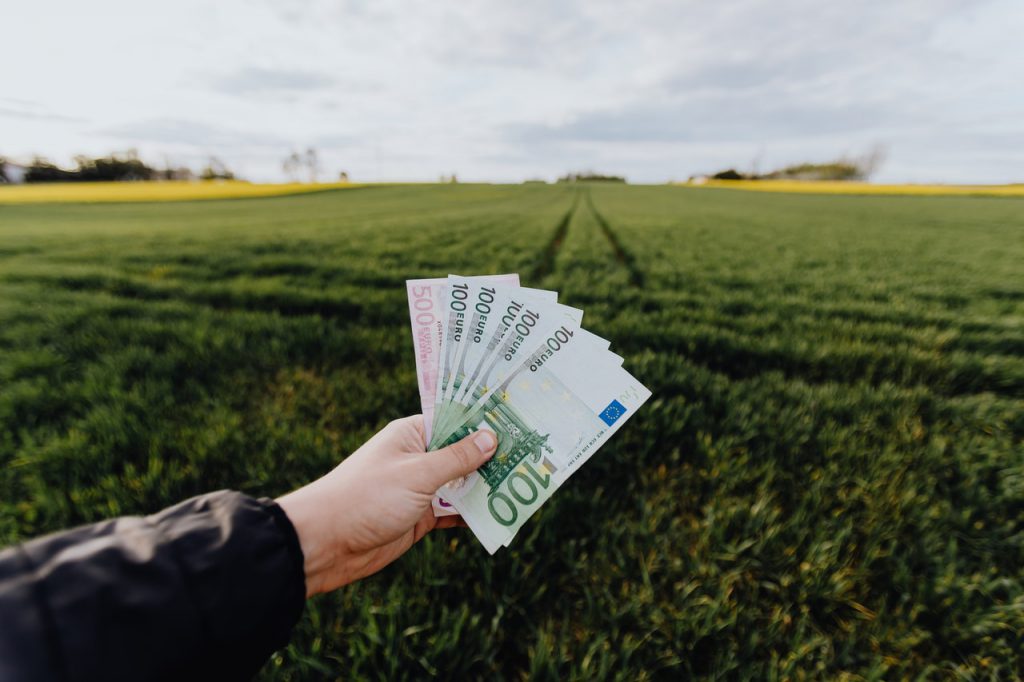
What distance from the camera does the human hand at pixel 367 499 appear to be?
4.75 ft

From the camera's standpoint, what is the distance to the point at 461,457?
164 cm

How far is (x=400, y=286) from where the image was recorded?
656cm

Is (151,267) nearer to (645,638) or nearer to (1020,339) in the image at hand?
(645,638)

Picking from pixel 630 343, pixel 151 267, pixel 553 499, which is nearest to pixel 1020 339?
pixel 630 343

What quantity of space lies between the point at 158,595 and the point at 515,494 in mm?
1145

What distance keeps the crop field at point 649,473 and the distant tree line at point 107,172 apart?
310 ft

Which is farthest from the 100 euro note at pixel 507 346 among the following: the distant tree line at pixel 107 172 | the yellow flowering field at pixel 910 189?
the distant tree line at pixel 107 172

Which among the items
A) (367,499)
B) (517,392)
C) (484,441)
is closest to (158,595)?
(367,499)

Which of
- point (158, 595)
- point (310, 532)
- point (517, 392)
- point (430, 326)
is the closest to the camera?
point (158, 595)

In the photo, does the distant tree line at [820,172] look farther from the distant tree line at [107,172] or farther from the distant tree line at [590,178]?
the distant tree line at [107,172]

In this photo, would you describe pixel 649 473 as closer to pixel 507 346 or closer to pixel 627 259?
pixel 507 346

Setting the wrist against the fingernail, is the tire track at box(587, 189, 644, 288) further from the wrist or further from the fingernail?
the wrist

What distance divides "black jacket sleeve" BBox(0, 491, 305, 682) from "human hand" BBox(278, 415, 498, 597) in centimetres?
25

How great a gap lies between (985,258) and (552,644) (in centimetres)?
1727
